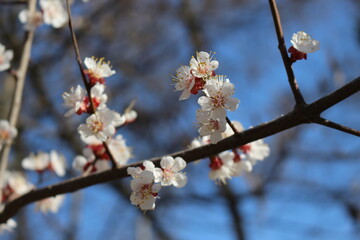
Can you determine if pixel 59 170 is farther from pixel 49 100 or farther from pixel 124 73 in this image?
pixel 124 73

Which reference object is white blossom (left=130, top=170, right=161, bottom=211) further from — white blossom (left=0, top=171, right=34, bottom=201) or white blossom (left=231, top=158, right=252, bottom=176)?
white blossom (left=0, top=171, right=34, bottom=201)

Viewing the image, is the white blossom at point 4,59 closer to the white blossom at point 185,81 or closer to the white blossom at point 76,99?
the white blossom at point 76,99

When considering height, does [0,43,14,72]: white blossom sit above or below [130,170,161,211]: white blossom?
above

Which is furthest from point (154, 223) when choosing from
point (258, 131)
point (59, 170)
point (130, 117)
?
point (258, 131)

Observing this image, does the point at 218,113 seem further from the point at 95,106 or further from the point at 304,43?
the point at 95,106

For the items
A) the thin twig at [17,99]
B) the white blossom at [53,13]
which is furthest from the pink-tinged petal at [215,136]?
the white blossom at [53,13]

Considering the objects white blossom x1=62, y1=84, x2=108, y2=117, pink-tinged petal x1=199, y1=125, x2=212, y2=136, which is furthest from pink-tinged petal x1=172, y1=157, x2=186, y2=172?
white blossom x1=62, y1=84, x2=108, y2=117
